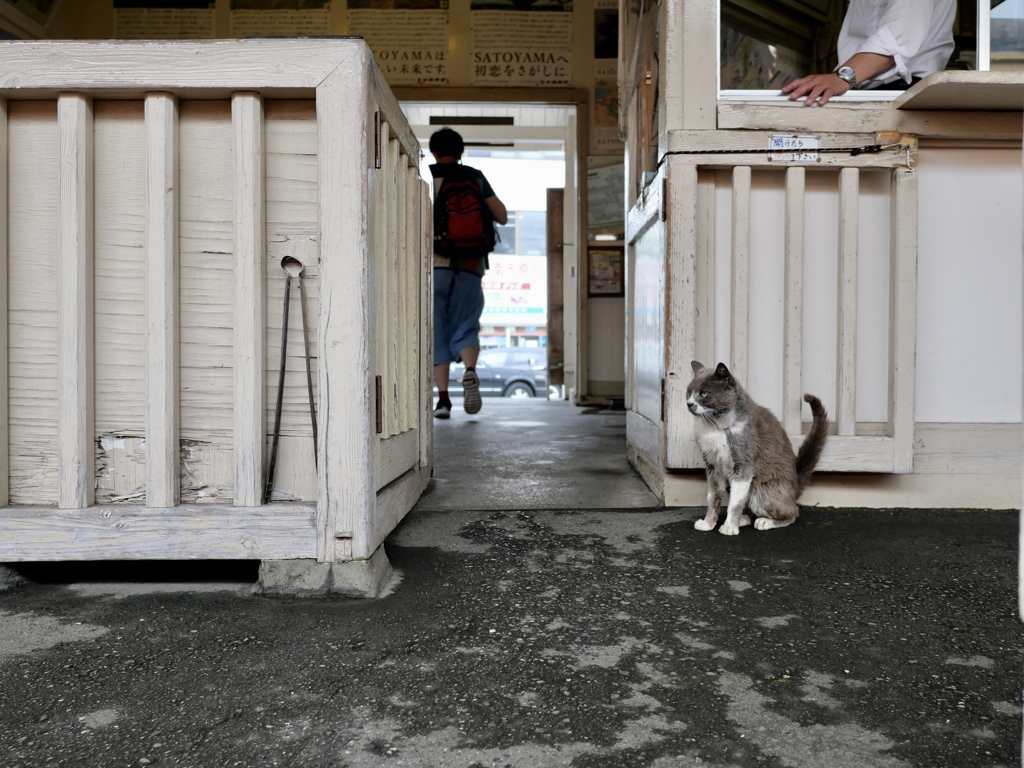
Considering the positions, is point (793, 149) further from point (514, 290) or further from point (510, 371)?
point (514, 290)

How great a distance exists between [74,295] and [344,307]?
0.65 m

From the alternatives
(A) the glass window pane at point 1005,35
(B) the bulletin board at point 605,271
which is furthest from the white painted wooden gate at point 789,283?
(B) the bulletin board at point 605,271

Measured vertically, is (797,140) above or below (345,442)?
above

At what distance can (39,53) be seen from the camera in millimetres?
1812

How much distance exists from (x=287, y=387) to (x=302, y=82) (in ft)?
2.39

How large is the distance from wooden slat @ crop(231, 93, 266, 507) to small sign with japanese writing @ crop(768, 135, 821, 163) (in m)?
1.74

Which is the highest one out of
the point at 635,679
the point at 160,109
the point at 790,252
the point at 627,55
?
the point at 627,55

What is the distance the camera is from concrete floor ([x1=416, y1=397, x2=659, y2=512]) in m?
2.91

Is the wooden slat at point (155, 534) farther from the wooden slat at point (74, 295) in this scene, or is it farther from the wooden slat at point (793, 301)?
the wooden slat at point (793, 301)

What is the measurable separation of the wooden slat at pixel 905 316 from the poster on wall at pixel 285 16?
5709 millimetres

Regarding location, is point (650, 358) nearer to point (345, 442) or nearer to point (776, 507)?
point (776, 507)

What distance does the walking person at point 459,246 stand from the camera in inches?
208

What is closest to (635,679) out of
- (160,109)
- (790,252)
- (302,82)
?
(302,82)

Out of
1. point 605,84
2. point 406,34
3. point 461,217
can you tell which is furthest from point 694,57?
point 406,34
